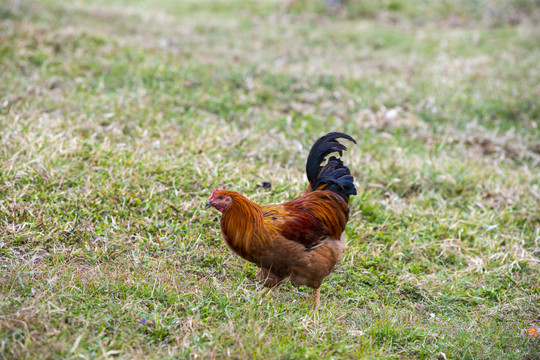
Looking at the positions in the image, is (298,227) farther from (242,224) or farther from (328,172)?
(328,172)

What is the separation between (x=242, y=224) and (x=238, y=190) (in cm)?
160

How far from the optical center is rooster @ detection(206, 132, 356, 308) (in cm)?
333

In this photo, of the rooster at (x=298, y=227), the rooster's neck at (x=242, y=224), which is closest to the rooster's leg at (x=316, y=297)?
the rooster at (x=298, y=227)

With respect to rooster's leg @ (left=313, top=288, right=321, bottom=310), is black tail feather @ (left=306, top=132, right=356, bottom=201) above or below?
above

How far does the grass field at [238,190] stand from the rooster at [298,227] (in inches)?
12.0

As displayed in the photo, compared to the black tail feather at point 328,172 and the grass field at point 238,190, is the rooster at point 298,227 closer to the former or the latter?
the black tail feather at point 328,172

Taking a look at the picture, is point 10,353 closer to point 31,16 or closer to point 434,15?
point 31,16

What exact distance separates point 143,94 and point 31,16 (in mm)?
3997

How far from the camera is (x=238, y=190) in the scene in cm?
488

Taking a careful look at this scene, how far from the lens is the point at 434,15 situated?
13.8m

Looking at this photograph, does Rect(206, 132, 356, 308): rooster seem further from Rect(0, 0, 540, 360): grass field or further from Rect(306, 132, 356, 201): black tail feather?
Rect(0, 0, 540, 360): grass field

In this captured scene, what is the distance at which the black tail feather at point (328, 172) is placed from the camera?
12.6 ft

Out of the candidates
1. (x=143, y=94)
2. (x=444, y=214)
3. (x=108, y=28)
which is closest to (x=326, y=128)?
(x=444, y=214)

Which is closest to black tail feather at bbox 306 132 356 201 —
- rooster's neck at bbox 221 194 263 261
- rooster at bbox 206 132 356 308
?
rooster at bbox 206 132 356 308
